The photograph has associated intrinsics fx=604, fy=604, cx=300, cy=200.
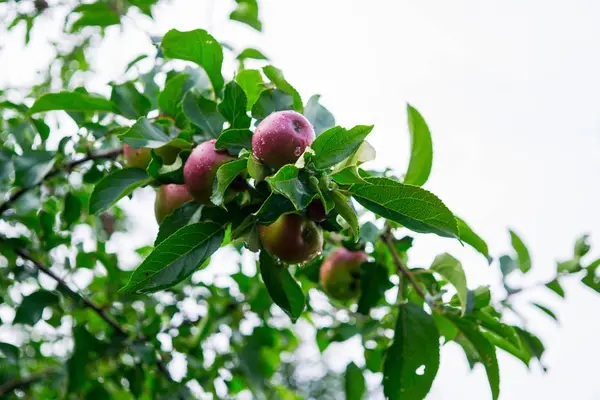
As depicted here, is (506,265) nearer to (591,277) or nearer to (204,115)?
(591,277)

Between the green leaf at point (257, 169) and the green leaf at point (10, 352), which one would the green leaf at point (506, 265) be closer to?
the green leaf at point (257, 169)

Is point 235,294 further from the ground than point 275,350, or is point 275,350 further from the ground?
point 235,294

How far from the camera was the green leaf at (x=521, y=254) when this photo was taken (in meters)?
1.47

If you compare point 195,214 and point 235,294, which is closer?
point 195,214

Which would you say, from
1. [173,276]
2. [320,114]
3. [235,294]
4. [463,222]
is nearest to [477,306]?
[463,222]

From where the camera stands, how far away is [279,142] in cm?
80

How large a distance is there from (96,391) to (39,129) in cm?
73

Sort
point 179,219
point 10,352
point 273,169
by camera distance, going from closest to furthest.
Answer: point 273,169 → point 179,219 → point 10,352

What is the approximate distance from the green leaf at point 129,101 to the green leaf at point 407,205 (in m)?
0.56

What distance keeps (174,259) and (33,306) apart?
0.77 metres

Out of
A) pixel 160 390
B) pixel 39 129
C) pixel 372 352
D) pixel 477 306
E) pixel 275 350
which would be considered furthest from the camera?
pixel 275 350

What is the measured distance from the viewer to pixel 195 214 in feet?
3.07

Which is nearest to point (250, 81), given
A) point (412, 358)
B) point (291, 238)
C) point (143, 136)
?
point (143, 136)

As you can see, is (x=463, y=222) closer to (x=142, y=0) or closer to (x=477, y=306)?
(x=477, y=306)
